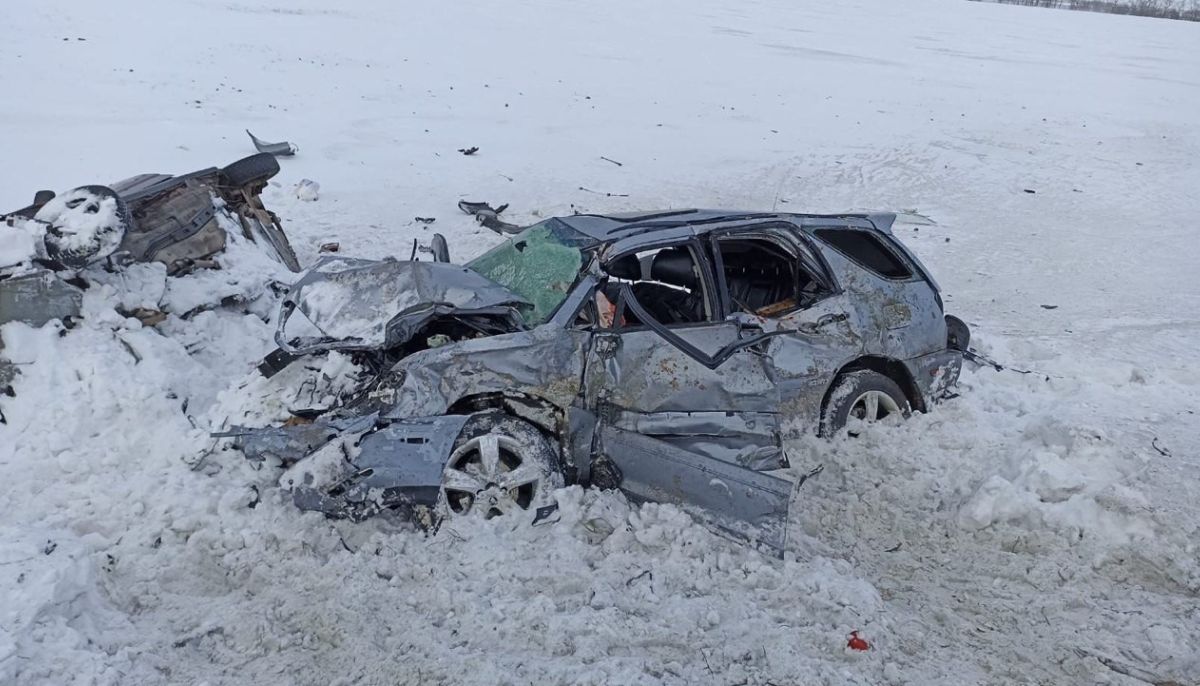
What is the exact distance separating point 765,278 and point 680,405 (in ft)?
5.53

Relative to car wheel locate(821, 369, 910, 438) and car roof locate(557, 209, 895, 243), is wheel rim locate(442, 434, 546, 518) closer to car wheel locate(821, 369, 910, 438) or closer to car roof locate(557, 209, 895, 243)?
car roof locate(557, 209, 895, 243)

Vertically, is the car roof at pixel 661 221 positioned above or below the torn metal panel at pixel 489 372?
above

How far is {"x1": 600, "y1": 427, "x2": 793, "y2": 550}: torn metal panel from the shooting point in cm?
462

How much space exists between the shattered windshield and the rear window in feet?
5.68

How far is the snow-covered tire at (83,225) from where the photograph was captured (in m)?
5.81

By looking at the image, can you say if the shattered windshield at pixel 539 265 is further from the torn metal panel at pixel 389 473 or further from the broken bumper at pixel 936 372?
the broken bumper at pixel 936 372

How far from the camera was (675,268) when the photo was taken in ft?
19.0

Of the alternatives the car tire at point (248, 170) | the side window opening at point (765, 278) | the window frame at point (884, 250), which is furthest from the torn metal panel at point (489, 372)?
the car tire at point (248, 170)

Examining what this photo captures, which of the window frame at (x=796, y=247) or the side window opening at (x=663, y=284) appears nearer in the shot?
the side window opening at (x=663, y=284)

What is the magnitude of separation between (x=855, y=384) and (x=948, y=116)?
15280mm

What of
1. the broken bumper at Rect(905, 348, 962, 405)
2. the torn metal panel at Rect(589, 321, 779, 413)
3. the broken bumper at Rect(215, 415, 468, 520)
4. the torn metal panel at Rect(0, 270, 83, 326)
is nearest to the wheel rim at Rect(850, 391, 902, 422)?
the broken bumper at Rect(905, 348, 962, 405)

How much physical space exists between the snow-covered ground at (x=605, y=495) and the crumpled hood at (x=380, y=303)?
313 mm

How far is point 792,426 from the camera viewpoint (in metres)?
5.60

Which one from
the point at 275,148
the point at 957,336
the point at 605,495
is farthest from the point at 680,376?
the point at 275,148
